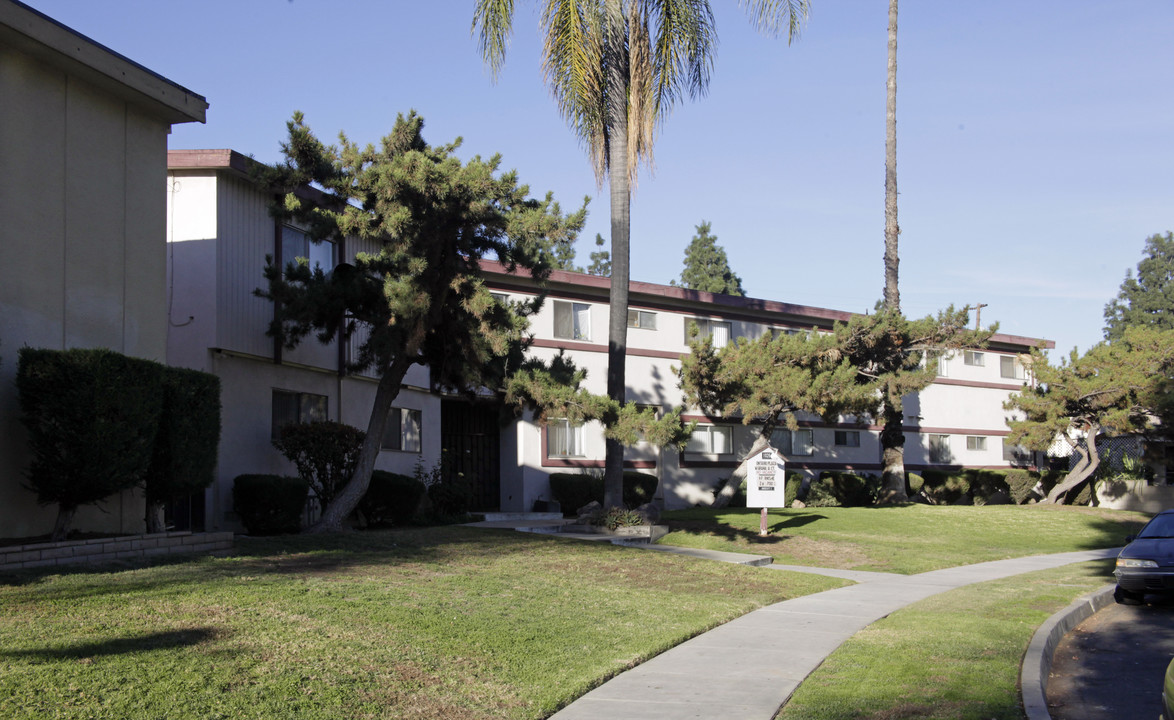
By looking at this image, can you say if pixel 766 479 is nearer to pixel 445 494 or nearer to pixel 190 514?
pixel 445 494

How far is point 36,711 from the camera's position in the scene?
228 inches

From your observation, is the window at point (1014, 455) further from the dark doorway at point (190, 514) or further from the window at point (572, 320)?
the dark doorway at point (190, 514)

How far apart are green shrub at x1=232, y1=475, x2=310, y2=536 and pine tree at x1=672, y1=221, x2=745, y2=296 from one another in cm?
5367

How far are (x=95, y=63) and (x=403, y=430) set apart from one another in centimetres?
1246

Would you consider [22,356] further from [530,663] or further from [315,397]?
[315,397]

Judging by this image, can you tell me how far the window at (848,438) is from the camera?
118 ft

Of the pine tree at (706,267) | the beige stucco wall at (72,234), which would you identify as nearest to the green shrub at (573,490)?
the beige stucco wall at (72,234)

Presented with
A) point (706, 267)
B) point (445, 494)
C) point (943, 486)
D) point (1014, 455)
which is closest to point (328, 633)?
point (445, 494)

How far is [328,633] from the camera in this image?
27.4 ft

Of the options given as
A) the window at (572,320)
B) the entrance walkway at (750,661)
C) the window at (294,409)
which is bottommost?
the entrance walkway at (750,661)

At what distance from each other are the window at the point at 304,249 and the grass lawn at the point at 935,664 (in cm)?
1232

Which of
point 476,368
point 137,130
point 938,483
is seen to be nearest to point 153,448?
point 137,130

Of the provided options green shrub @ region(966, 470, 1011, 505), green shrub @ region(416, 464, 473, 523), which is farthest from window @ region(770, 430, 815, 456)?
green shrub @ region(416, 464, 473, 523)

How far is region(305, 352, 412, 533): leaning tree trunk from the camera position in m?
16.3
